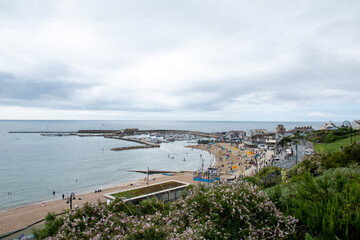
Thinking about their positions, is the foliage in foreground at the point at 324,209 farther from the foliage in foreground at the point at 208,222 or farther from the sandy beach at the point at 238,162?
the sandy beach at the point at 238,162

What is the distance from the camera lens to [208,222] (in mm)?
3736

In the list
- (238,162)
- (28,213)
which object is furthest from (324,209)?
(238,162)

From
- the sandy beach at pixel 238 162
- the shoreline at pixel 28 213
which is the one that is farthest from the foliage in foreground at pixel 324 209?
the sandy beach at pixel 238 162

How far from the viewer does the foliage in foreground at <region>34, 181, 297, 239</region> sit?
11.7 ft

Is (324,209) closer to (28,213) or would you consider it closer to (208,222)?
(208,222)

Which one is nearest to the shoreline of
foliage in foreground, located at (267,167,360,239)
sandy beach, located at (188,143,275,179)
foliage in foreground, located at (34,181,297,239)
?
foliage in foreground, located at (34,181,297,239)

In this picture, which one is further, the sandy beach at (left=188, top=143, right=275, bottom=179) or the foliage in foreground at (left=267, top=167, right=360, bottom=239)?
the sandy beach at (left=188, top=143, right=275, bottom=179)

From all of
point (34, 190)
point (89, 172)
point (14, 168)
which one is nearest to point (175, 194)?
point (34, 190)

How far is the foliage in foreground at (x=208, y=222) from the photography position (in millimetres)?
3578

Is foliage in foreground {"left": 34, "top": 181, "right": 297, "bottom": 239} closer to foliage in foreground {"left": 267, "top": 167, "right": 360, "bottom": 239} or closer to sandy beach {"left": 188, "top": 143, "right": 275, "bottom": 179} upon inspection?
foliage in foreground {"left": 267, "top": 167, "right": 360, "bottom": 239}

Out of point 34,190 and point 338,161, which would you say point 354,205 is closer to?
point 338,161

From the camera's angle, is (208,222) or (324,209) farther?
(324,209)

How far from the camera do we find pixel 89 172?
35.5 meters

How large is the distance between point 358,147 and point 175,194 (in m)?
9.21
